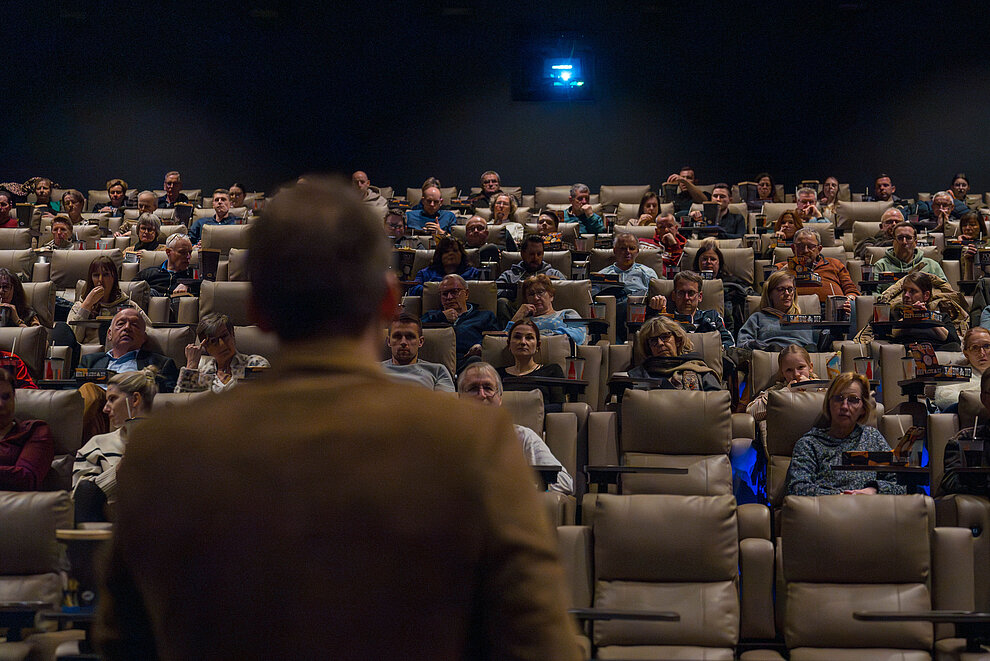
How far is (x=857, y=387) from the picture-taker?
3.74m

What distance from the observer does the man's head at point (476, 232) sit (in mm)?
7312

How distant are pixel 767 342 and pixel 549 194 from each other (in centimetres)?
→ 545


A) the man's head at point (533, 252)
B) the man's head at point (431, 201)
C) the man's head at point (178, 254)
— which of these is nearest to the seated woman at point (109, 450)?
the man's head at point (178, 254)

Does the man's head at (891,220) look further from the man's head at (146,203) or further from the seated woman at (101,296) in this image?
the man's head at (146,203)

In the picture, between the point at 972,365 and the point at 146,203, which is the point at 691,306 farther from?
the point at 146,203

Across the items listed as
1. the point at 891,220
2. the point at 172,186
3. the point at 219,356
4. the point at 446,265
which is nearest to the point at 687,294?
the point at 446,265

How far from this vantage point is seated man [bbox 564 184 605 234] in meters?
8.62

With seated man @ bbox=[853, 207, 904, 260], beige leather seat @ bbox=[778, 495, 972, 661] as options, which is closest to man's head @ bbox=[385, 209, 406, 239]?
seated man @ bbox=[853, 207, 904, 260]

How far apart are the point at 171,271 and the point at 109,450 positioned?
3.33 meters

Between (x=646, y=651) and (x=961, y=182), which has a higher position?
(x=961, y=182)

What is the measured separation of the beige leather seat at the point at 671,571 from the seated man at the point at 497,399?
1.73ft

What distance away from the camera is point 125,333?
4.81 m

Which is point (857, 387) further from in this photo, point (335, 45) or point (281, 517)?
point (335, 45)

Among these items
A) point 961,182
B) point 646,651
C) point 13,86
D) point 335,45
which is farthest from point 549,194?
point 646,651
